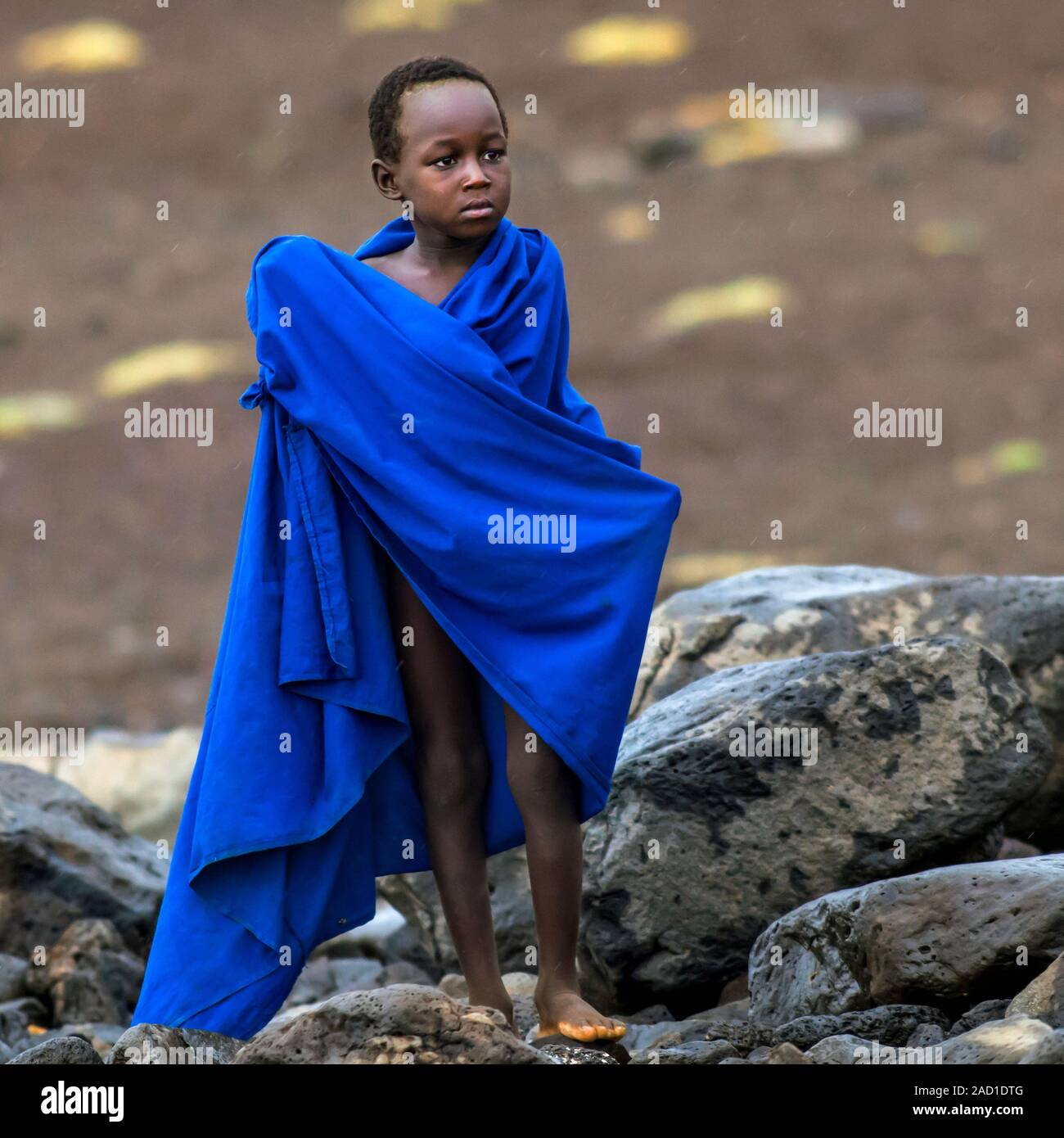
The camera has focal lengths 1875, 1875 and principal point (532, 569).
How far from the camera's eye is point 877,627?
16.8ft

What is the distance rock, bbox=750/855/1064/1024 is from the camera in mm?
3551

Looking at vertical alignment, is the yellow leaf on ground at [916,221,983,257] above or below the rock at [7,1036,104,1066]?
above

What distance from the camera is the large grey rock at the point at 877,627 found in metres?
4.94

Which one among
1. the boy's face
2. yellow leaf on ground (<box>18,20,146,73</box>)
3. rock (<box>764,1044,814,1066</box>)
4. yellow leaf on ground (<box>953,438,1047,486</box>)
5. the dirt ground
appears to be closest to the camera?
rock (<box>764,1044,814,1066</box>)

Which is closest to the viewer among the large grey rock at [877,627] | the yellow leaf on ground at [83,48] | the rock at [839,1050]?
the rock at [839,1050]

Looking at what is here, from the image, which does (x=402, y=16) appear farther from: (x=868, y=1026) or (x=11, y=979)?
(x=868, y=1026)

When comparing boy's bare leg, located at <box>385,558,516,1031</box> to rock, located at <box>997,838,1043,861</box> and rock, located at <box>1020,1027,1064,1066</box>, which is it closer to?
rock, located at <box>1020,1027,1064,1066</box>

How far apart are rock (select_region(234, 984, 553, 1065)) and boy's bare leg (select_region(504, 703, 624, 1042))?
51 centimetres

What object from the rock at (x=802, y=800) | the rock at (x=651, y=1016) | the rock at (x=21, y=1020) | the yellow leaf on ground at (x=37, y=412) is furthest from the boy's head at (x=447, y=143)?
the yellow leaf on ground at (x=37, y=412)

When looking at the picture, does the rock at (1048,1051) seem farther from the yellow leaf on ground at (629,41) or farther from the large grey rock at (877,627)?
the yellow leaf on ground at (629,41)

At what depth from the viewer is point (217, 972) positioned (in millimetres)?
3602

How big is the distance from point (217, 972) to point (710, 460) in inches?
325

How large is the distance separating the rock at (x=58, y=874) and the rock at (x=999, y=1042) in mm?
2804

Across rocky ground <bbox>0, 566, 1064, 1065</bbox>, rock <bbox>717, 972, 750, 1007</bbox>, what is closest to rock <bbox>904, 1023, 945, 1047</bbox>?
rocky ground <bbox>0, 566, 1064, 1065</bbox>
